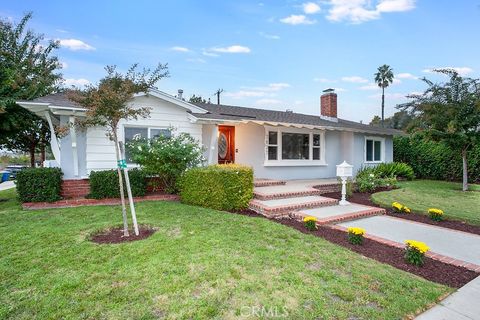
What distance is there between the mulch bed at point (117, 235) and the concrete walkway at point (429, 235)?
5302 millimetres

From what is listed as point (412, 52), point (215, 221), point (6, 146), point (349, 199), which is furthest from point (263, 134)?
point (6, 146)

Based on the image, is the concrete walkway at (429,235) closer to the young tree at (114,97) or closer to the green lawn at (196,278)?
the green lawn at (196,278)

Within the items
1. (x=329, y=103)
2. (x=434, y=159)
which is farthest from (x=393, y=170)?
(x=329, y=103)

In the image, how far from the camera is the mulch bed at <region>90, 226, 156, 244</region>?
5.82m

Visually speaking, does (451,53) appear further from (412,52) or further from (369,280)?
(369,280)

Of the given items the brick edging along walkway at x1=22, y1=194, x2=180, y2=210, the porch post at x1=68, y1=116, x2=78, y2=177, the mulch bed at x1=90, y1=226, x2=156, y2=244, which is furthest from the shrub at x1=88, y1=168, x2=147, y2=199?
the mulch bed at x1=90, y1=226, x2=156, y2=244

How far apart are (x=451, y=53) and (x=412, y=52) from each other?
1903mm

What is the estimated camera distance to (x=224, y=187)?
8859 millimetres

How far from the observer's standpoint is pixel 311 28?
46.6ft

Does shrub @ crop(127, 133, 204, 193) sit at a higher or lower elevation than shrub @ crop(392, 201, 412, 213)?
higher

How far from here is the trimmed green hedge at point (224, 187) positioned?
8.83m

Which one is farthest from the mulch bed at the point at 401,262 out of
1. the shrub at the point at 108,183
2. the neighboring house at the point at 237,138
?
the neighboring house at the point at 237,138

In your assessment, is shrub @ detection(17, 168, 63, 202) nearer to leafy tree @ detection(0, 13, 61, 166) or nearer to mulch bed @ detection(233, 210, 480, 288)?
leafy tree @ detection(0, 13, 61, 166)

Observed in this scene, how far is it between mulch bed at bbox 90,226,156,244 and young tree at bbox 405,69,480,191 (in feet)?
43.6
